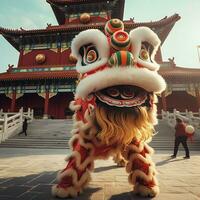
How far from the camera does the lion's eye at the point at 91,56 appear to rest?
6.82ft

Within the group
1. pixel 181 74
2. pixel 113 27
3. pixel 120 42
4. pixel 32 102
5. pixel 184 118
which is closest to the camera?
pixel 120 42

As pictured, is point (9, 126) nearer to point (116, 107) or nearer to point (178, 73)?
point (116, 107)

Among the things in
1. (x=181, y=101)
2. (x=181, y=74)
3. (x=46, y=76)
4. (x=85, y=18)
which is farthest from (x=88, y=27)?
(x=181, y=101)

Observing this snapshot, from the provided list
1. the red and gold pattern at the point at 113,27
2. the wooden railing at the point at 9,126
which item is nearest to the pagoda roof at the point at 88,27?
the wooden railing at the point at 9,126

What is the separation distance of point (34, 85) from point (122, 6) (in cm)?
1175

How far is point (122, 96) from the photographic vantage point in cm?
189

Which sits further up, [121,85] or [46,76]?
[46,76]

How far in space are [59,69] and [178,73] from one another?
29.3ft

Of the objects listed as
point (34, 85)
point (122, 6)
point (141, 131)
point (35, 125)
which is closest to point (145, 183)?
point (141, 131)

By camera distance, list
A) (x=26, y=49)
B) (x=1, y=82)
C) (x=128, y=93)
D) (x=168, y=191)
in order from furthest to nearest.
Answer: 1. (x=26, y=49)
2. (x=1, y=82)
3. (x=168, y=191)
4. (x=128, y=93)

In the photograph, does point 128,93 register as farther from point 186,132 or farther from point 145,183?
point 186,132

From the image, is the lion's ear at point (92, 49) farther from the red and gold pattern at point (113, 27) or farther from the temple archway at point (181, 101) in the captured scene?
the temple archway at point (181, 101)

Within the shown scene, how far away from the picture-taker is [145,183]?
1.94m

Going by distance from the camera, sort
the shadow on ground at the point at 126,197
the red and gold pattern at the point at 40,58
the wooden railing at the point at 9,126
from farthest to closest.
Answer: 1. the red and gold pattern at the point at 40,58
2. the wooden railing at the point at 9,126
3. the shadow on ground at the point at 126,197
